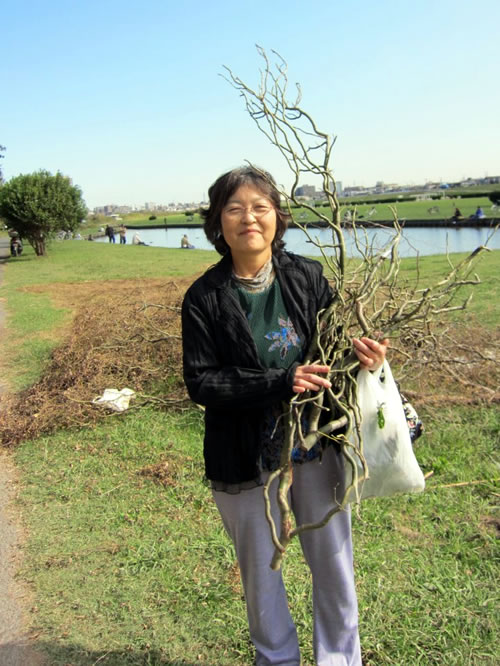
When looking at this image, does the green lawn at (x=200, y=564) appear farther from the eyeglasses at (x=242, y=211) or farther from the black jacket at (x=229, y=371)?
the eyeglasses at (x=242, y=211)

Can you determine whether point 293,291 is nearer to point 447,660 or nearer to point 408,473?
point 408,473

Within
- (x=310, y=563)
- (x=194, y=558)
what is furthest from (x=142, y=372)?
(x=310, y=563)

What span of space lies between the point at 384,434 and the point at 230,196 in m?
0.92

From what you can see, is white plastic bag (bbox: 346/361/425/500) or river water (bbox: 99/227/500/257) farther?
river water (bbox: 99/227/500/257)

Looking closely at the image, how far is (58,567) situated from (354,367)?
2.03 metres

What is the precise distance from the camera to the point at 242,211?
1901 mm

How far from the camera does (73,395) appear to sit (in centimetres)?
521

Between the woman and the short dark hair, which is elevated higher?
the short dark hair

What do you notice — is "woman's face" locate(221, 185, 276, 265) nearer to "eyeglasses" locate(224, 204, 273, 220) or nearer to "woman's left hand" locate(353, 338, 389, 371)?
"eyeglasses" locate(224, 204, 273, 220)

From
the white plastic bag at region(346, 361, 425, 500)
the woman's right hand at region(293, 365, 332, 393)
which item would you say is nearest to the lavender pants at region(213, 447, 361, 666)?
the white plastic bag at region(346, 361, 425, 500)

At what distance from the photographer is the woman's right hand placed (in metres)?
1.79

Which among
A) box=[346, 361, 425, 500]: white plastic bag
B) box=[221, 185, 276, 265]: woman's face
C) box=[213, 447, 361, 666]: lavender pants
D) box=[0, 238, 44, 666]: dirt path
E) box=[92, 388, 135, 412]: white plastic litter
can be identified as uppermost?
box=[221, 185, 276, 265]: woman's face

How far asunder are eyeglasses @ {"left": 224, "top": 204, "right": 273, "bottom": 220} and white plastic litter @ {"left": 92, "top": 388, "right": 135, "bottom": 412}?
3404 mm

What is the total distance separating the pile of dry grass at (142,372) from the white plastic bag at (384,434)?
2.38 meters
